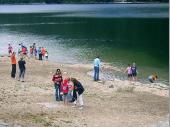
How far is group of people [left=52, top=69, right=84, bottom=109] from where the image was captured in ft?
74.4

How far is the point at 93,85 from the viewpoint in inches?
1188

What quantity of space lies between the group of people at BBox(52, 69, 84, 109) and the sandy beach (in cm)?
38

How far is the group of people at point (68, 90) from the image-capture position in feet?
74.4

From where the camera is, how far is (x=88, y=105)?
23844 mm

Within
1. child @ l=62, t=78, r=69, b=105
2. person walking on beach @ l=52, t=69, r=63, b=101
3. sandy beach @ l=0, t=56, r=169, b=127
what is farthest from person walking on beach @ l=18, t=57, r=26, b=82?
child @ l=62, t=78, r=69, b=105

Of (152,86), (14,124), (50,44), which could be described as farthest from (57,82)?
(50,44)

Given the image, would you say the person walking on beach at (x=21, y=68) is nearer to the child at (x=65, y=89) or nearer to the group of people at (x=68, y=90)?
the group of people at (x=68, y=90)

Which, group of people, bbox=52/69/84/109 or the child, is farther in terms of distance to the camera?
the child

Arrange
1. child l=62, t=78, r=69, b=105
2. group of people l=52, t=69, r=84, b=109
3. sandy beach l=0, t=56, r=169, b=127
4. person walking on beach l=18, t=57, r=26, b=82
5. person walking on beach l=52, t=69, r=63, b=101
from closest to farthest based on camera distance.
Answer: sandy beach l=0, t=56, r=169, b=127 → group of people l=52, t=69, r=84, b=109 → child l=62, t=78, r=69, b=105 → person walking on beach l=52, t=69, r=63, b=101 → person walking on beach l=18, t=57, r=26, b=82

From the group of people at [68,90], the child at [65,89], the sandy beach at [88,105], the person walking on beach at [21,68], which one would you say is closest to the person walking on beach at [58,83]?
the group of people at [68,90]

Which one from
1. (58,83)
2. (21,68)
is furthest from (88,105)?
(21,68)

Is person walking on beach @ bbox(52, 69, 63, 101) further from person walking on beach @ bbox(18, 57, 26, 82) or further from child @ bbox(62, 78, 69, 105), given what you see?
person walking on beach @ bbox(18, 57, 26, 82)

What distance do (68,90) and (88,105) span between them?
1298 mm

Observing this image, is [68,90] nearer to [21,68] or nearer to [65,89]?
[65,89]
